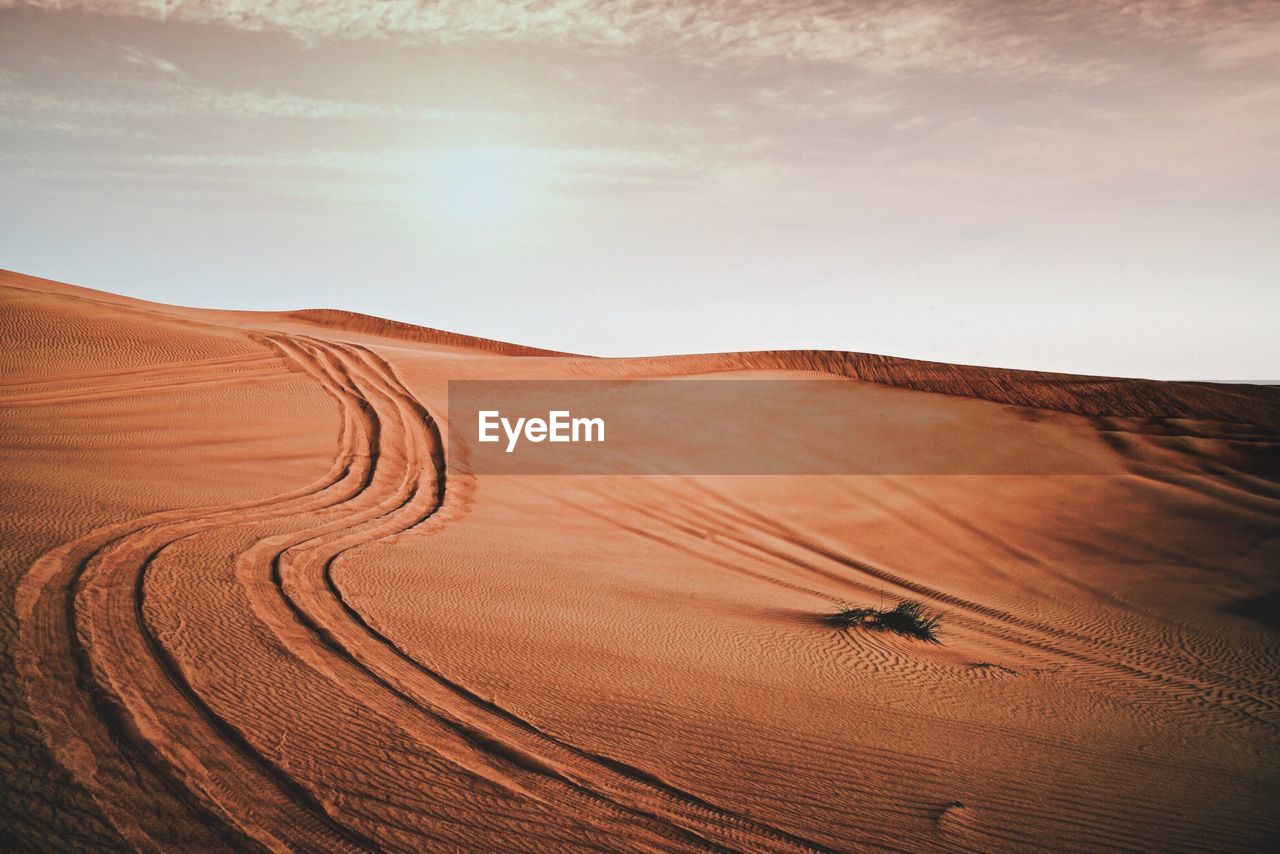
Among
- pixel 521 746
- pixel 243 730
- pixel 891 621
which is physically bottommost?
pixel 891 621

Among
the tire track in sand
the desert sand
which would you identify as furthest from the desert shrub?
the tire track in sand

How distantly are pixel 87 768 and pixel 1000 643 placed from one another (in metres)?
8.57

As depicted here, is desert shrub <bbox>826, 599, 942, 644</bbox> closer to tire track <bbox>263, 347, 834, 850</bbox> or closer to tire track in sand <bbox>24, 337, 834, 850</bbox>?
tire track <bbox>263, 347, 834, 850</bbox>

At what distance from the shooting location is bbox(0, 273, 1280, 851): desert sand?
3650 millimetres

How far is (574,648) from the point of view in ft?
20.2

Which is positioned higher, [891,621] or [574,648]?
[574,648]

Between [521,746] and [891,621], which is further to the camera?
[891,621]

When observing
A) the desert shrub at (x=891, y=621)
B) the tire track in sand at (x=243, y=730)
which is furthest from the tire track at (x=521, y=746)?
the desert shrub at (x=891, y=621)

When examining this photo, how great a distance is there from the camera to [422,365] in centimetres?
2058

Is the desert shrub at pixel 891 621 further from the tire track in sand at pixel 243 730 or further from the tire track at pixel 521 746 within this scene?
the tire track in sand at pixel 243 730

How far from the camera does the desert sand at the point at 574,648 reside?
3.65 meters

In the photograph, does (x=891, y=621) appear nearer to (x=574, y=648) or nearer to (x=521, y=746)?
(x=574, y=648)

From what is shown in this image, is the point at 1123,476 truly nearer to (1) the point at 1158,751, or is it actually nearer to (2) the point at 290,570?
(1) the point at 1158,751

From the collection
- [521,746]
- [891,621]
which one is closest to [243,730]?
[521,746]
